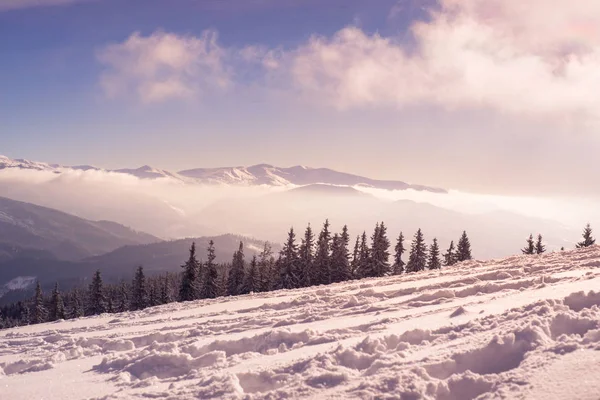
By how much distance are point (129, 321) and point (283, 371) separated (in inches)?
538

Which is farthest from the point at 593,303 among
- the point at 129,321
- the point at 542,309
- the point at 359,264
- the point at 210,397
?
the point at 359,264

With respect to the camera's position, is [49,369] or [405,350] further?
[49,369]

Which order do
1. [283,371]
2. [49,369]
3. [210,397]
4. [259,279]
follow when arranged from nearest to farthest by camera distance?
[210,397] < [283,371] < [49,369] < [259,279]

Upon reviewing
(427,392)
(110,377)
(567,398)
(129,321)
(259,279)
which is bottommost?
(259,279)

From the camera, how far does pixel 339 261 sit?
195 ft

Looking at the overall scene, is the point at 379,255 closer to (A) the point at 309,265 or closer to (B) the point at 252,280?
(A) the point at 309,265

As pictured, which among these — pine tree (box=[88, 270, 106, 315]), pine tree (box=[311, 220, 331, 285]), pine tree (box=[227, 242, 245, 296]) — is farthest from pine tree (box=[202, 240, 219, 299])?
pine tree (box=[88, 270, 106, 315])

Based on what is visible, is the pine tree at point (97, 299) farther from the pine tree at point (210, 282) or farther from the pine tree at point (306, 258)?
the pine tree at point (306, 258)

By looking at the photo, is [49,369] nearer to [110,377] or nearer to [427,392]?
[110,377]

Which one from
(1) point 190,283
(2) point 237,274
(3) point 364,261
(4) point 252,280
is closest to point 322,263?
(3) point 364,261

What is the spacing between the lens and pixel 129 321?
60.5 ft

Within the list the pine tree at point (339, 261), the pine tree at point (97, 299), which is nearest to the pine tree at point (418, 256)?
the pine tree at point (339, 261)

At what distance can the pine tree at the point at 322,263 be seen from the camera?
58.7 m

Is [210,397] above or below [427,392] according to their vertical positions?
below
